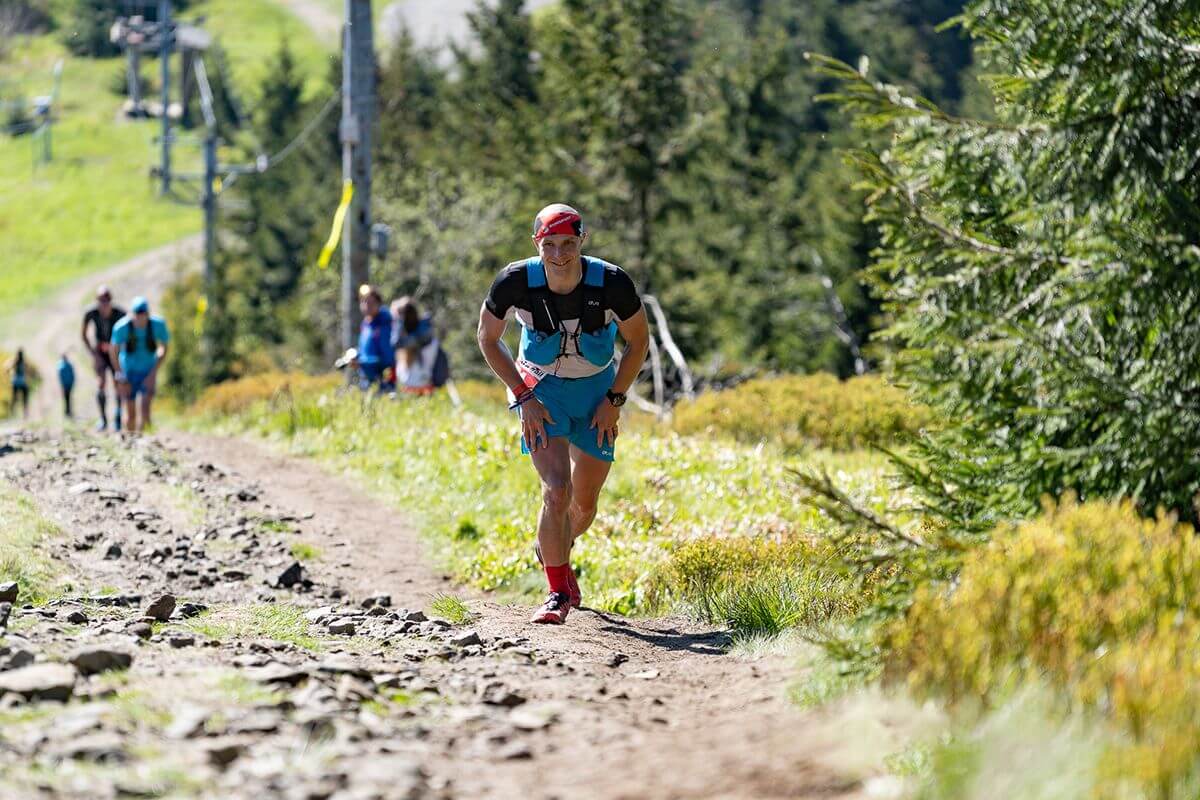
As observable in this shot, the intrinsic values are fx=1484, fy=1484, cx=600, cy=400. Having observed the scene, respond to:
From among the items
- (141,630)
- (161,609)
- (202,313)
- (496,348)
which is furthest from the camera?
(202,313)

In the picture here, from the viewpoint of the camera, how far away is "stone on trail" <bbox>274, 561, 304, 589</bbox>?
875 centimetres

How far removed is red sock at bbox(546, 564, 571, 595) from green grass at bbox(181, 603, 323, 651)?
124 centimetres

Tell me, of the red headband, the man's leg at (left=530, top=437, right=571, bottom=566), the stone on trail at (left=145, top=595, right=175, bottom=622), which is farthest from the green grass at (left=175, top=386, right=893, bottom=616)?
the stone on trail at (left=145, top=595, right=175, bottom=622)

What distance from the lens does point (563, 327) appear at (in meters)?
7.28

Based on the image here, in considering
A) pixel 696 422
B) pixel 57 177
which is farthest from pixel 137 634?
pixel 57 177

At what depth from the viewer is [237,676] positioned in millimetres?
4836

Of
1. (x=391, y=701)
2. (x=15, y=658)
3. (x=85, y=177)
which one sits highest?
(x=15, y=658)

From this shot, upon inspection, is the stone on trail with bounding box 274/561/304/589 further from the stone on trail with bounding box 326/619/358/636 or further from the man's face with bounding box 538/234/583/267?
the man's face with bounding box 538/234/583/267

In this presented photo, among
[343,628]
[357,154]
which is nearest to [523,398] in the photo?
[343,628]

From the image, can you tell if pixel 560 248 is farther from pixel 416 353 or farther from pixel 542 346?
pixel 416 353

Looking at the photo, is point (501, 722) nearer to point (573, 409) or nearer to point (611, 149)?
point (573, 409)

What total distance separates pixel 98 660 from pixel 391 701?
0.98 m

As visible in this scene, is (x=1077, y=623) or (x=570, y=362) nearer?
(x=1077, y=623)

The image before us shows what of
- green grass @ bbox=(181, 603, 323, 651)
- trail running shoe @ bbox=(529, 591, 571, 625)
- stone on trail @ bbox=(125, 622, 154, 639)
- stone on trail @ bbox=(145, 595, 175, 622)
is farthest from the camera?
trail running shoe @ bbox=(529, 591, 571, 625)
